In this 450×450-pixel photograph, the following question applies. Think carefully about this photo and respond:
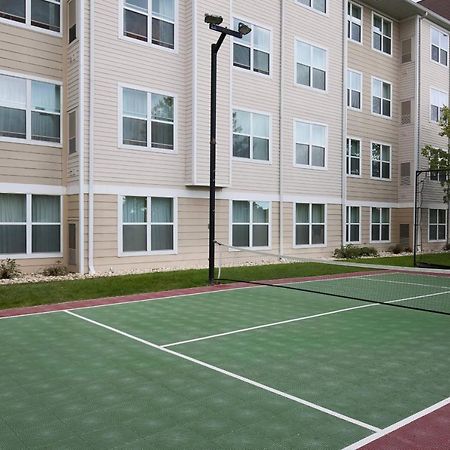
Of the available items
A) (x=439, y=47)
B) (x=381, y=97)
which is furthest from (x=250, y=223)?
A: (x=439, y=47)

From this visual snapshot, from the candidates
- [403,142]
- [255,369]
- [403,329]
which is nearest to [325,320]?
[403,329]

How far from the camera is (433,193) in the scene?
2811cm

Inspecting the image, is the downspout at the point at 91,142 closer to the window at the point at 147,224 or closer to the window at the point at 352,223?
the window at the point at 147,224

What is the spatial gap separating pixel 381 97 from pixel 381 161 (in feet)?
11.2

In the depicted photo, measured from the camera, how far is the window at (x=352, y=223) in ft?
80.3

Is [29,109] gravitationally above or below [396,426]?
above

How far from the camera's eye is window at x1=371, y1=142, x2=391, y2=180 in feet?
86.1

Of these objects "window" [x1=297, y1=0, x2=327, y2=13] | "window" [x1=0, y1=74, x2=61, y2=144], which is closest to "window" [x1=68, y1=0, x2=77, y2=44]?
"window" [x1=0, y1=74, x2=61, y2=144]

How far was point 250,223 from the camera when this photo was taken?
19875 mm

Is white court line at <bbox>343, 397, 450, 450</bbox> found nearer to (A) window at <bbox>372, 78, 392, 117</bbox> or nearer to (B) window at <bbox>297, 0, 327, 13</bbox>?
(B) window at <bbox>297, 0, 327, 13</bbox>

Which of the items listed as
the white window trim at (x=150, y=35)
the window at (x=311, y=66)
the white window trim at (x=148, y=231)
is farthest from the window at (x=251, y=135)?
the white window trim at (x=148, y=231)

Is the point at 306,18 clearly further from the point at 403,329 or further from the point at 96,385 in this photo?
the point at 96,385

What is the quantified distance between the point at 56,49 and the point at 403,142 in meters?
19.0

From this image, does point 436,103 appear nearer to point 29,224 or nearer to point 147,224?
point 147,224
